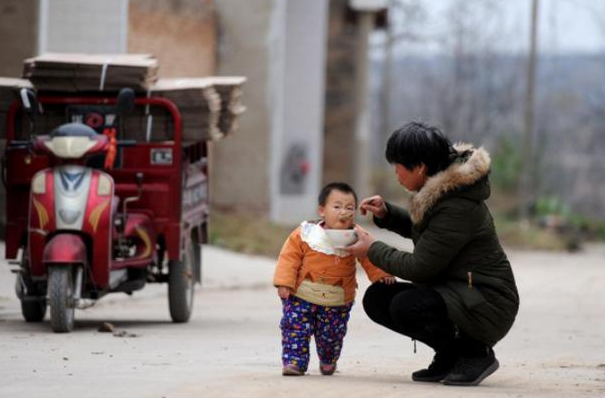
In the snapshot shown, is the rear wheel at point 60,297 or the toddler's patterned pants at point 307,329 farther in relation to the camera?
the rear wheel at point 60,297

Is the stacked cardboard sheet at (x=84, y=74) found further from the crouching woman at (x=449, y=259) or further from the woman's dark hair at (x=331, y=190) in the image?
the crouching woman at (x=449, y=259)

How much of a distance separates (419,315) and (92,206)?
4.31 metres

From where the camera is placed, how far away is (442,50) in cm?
6912

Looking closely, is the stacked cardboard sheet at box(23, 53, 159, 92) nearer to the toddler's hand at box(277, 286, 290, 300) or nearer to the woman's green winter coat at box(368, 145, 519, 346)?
the toddler's hand at box(277, 286, 290, 300)

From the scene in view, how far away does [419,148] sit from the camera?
8.43 m

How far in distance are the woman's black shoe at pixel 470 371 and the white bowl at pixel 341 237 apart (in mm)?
933

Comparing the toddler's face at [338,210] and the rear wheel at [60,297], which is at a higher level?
the toddler's face at [338,210]

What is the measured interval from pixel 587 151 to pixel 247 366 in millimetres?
64542

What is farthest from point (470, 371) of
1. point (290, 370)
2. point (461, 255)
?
point (290, 370)

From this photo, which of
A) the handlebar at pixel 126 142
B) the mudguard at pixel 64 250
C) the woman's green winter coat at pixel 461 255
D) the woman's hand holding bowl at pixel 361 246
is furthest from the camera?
the handlebar at pixel 126 142

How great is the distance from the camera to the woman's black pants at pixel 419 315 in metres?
8.38

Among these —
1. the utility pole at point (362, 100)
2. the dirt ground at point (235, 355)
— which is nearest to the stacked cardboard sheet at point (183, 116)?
the dirt ground at point (235, 355)

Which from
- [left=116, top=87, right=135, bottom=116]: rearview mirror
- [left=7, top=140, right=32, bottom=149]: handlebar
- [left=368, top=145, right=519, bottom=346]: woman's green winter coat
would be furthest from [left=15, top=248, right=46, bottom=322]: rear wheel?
[left=368, top=145, right=519, bottom=346]: woman's green winter coat

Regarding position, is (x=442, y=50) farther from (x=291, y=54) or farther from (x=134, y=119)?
(x=134, y=119)
